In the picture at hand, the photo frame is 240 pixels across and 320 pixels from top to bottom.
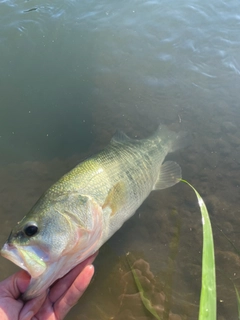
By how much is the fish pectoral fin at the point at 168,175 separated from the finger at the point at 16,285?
1634mm

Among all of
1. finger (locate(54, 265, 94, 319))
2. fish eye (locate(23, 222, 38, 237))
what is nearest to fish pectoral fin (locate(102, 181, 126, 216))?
finger (locate(54, 265, 94, 319))

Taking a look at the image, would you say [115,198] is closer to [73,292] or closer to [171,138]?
[73,292]

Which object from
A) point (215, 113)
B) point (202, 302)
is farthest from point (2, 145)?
point (202, 302)

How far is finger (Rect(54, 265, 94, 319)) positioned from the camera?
233 centimetres

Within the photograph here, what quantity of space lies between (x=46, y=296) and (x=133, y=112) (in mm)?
2684

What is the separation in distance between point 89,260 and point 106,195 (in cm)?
54

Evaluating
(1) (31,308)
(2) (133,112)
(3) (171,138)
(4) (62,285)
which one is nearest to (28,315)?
(1) (31,308)

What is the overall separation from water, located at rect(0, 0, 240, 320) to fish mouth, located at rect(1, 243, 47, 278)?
40.7 inches

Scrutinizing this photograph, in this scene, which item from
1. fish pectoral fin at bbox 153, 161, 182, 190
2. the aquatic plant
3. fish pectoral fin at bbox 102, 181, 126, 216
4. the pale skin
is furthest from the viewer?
fish pectoral fin at bbox 153, 161, 182, 190

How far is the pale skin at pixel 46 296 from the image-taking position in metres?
2.14

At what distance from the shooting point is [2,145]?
409 centimetres

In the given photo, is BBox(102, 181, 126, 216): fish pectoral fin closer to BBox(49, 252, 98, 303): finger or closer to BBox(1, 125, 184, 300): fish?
BBox(1, 125, 184, 300): fish

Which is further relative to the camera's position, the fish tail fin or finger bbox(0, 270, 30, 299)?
the fish tail fin

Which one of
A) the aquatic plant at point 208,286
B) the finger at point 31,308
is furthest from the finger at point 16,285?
the aquatic plant at point 208,286
